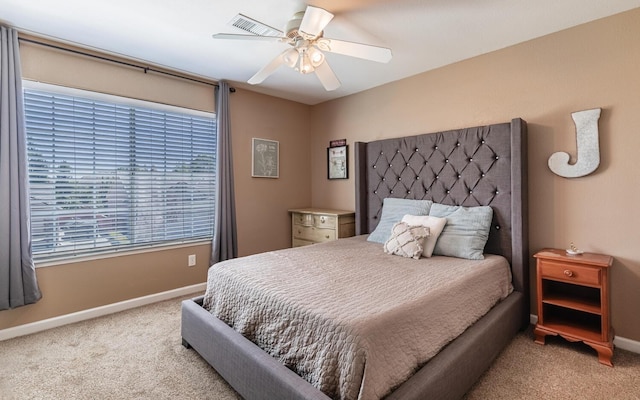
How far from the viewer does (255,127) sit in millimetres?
3873

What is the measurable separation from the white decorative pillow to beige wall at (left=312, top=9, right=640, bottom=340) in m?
0.98

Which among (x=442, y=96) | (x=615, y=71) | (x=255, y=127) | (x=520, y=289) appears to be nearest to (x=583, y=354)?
(x=520, y=289)

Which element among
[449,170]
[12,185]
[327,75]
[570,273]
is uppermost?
[327,75]

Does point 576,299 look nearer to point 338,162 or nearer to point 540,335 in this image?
point 540,335

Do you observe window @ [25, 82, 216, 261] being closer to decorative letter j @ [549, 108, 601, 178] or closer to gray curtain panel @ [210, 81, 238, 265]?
gray curtain panel @ [210, 81, 238, 265]

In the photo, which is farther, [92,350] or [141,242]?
[141,242]

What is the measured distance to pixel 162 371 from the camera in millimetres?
1935

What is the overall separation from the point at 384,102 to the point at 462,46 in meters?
1.07

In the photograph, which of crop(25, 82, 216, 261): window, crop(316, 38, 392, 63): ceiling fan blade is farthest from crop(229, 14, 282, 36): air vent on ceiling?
crop(25, 82, 216, 261): window

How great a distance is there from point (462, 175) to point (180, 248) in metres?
3.00

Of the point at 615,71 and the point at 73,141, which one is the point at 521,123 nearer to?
the point at 615,71

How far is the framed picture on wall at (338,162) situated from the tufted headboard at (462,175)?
44 cm

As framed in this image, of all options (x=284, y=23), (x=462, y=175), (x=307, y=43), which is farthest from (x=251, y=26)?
(x=462, y=175)

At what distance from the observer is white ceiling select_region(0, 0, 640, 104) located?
6.63ft
